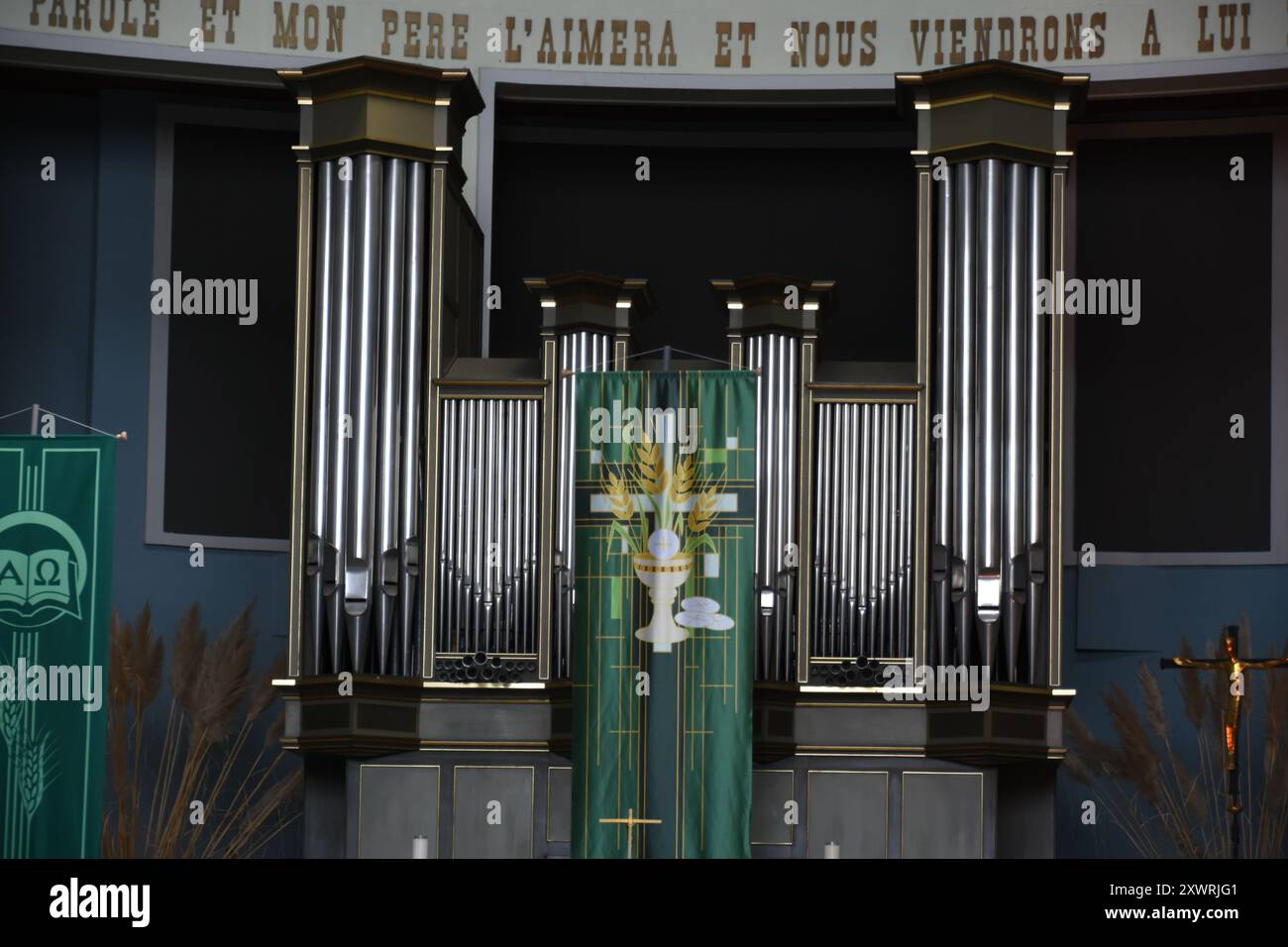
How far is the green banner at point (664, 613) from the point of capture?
1246 centimetres

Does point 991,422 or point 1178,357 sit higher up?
point 1178,357

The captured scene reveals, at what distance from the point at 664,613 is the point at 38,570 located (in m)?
3.21

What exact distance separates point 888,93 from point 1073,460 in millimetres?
2542

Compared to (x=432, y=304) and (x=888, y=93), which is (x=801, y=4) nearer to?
(x=888, y=93)

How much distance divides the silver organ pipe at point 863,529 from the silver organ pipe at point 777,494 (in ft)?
0.46

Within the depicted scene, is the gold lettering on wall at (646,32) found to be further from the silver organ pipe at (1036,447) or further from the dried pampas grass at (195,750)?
the dried pampas grass at (195,750)

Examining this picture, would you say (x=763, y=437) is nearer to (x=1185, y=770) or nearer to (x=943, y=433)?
(x=943, y=433)

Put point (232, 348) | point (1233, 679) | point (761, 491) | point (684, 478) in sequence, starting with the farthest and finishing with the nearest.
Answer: point (232, 348)
point (761, 491)
point (1233, 679)
point (684, 478)

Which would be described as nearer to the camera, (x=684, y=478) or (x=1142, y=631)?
(x=684, y=478)

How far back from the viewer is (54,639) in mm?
12562
